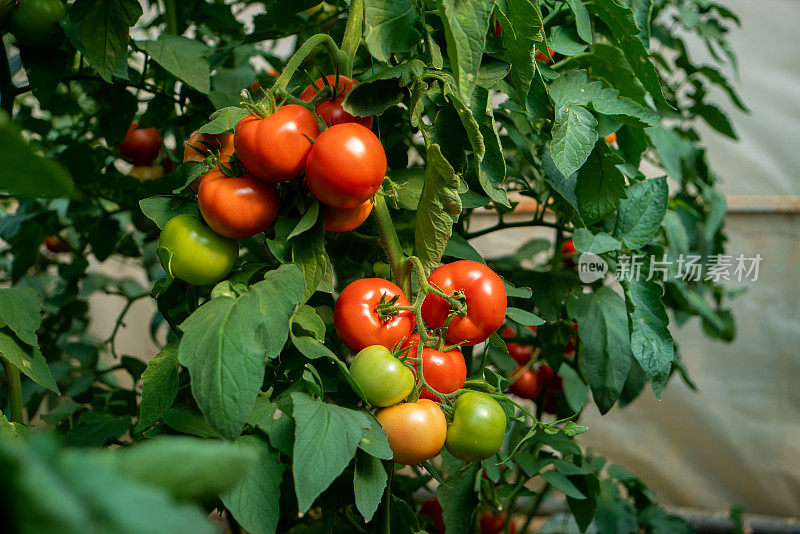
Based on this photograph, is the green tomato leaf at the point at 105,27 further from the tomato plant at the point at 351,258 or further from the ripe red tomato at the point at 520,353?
the ripe red tomato at the point at 520,353

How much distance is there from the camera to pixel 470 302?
1.40ft

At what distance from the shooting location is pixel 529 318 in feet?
1.56

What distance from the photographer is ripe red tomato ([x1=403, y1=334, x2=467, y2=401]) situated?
42 centimetres

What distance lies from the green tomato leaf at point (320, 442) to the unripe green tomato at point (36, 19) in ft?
1.35

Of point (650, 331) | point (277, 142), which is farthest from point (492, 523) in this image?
point (277, 142)

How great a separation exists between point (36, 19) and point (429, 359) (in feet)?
1.47

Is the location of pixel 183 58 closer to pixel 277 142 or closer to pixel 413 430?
pixel 277 142

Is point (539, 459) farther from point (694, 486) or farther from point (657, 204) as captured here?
point (694, 486)

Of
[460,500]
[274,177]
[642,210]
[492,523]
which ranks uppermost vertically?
[274,177]

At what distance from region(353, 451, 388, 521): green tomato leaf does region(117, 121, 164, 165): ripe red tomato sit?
1.74 ft

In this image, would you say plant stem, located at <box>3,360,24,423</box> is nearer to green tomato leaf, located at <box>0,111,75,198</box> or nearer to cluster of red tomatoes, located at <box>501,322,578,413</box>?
green tomato leaf, located at <box>0,111,75,198</box>

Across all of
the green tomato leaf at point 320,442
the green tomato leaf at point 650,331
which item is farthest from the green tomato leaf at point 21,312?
the green tomato leaf at point 650,331

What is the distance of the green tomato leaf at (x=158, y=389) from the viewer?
401 millimetres

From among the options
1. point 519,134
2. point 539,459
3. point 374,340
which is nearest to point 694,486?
point 539,459
